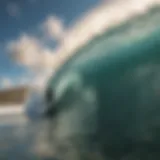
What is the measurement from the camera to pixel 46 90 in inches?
65.0

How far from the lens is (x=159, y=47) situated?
1.58 meters

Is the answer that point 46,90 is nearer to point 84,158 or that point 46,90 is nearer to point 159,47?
point 84,158

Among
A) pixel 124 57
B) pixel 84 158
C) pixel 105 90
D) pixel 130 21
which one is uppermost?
pixel 130 21

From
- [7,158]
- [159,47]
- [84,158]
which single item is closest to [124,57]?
[159,47]

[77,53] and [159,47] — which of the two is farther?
[77,53]

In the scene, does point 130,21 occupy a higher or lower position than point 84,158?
higher

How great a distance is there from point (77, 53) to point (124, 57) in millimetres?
242

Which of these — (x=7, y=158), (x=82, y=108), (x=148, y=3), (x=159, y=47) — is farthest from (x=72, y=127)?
(x=148, y=3)

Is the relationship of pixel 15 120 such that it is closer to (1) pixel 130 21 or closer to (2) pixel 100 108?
(2) pixel 100 108

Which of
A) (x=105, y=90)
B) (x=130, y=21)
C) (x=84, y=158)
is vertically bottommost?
(x=84, y=158)

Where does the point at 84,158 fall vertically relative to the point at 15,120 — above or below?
below

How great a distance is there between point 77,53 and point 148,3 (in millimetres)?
429

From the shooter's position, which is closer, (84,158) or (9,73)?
(84,158)

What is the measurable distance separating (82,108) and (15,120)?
0.35 m
